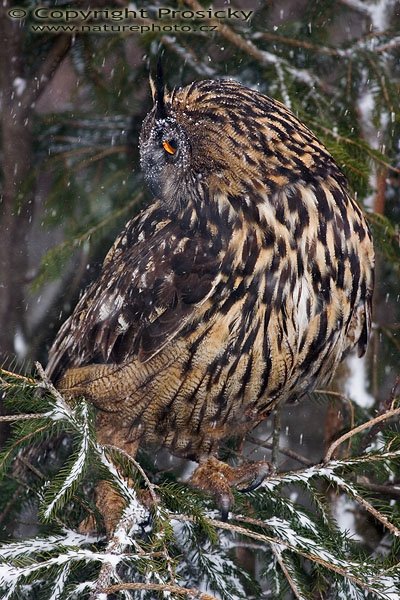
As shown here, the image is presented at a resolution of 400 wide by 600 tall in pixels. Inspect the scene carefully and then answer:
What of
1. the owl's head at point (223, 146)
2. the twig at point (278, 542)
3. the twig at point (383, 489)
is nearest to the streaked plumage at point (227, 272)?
the owl's head at point (223, 146)

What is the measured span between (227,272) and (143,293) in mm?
297

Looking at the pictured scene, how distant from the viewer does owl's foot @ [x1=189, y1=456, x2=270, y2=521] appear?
2789 mm

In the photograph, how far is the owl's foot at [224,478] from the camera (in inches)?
110

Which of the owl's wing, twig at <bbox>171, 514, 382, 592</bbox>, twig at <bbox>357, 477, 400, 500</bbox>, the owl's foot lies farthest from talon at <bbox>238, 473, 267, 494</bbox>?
the owl's wing

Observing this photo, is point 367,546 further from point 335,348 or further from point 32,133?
point 32,133

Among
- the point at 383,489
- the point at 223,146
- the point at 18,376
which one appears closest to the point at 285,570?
the point at 383,489

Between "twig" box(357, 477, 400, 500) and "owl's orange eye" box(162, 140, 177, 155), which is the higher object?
A: "owl's orange eye" box(162, 140, 177, 155)

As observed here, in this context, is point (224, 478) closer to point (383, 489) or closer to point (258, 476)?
point (258, 476)

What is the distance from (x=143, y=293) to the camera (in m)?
2.95

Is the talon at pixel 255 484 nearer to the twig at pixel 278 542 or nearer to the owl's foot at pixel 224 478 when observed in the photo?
the owl's foot at pixel 224 478

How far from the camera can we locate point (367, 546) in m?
Result: 3.35

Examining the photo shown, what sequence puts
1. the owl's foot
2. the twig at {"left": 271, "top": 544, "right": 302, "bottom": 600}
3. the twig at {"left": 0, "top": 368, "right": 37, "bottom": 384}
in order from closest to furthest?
1. the twig at {"left": 0, "top": 368, "right": 37, "bottom": 384}
2. the twig at {"left": 271, "top": 544, "right": 302, "bottom": 600}
3. the owl's foot

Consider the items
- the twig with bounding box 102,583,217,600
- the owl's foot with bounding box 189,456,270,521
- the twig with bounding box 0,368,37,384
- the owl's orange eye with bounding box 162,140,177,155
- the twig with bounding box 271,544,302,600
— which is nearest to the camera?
the twig with bounding box 102,583,217,600

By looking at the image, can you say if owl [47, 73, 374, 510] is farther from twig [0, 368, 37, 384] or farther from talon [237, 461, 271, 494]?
twig [0, 368, 37, 384]
